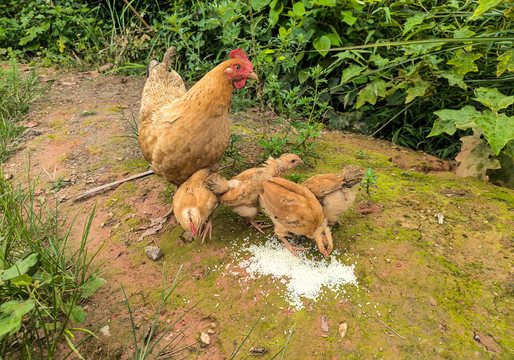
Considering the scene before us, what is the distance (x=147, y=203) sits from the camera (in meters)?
3.50

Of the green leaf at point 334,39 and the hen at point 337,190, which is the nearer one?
the hen at point 337,190

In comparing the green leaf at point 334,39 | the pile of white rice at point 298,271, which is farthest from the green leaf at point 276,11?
the pile of white rice at point 298,271

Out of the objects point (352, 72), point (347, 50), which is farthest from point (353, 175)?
point (347, 50)

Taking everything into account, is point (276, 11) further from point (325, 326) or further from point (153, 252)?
point (325, 326)

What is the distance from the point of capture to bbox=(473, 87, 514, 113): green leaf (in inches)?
130

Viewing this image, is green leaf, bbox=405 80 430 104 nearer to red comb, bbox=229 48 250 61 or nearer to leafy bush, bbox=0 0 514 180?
leafy bush, bbox=0 0 514 180

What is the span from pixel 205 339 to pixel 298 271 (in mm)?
861

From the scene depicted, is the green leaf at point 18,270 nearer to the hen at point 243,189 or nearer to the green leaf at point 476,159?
the hen at point 243,189

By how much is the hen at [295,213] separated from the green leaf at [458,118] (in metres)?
1.90

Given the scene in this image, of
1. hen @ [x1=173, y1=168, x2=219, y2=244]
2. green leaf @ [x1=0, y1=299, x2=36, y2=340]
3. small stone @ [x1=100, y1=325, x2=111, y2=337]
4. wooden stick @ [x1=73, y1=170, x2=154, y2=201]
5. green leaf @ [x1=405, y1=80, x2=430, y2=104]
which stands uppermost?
green leaf @ [x1=405, y1=80, x2=430, y2=104]

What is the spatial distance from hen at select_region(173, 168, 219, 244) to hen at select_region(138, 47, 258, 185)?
0.57 feet

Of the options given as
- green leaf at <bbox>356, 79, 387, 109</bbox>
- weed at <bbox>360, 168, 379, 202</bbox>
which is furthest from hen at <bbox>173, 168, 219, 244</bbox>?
green leaf at <bbox>356, 79, 387, 109</bbox>

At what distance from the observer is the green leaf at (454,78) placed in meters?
3.80

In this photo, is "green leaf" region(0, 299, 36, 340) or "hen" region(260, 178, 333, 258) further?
"hen" region(260, 178, 333, 258)
